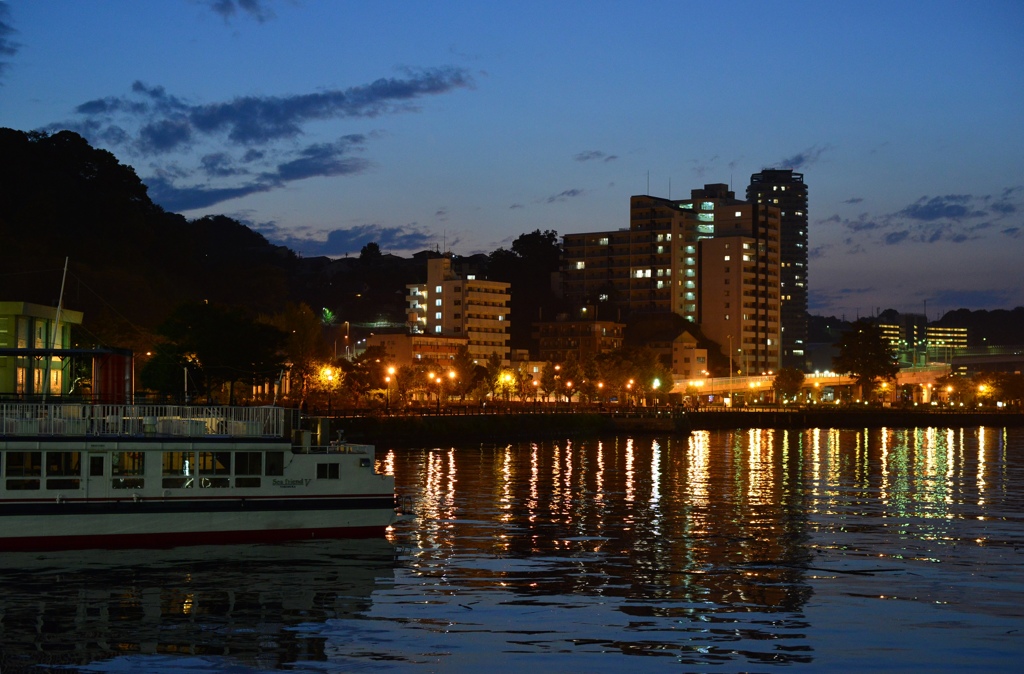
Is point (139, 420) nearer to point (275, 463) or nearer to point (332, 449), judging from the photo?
point (275, 463)

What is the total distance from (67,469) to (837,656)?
2321 centimetres

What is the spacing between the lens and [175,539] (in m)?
35.3

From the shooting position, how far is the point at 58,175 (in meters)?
158

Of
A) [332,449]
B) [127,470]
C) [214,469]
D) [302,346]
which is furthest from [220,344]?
[127,470]

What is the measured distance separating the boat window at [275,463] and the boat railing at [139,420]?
2.56 ft

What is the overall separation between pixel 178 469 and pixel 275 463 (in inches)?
117

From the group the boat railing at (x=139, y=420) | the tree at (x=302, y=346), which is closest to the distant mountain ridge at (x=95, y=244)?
the tree at (x=302, y=346)

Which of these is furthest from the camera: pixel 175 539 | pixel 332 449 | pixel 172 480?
pixel 332 449

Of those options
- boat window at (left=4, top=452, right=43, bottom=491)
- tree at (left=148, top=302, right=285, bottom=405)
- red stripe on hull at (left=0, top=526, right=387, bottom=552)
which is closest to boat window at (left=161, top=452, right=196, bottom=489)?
red stripe on hull at (left=0, top=526, right=387, bottom=552)

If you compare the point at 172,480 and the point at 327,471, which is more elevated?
the point at 327,471

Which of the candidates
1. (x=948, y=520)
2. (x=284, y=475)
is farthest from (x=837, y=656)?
(x=948, y=520)

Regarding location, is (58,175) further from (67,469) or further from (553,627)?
(553,627)

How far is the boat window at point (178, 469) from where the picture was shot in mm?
35531

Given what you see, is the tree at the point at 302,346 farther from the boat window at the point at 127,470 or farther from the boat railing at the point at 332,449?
the boat window at the point at 127,470
